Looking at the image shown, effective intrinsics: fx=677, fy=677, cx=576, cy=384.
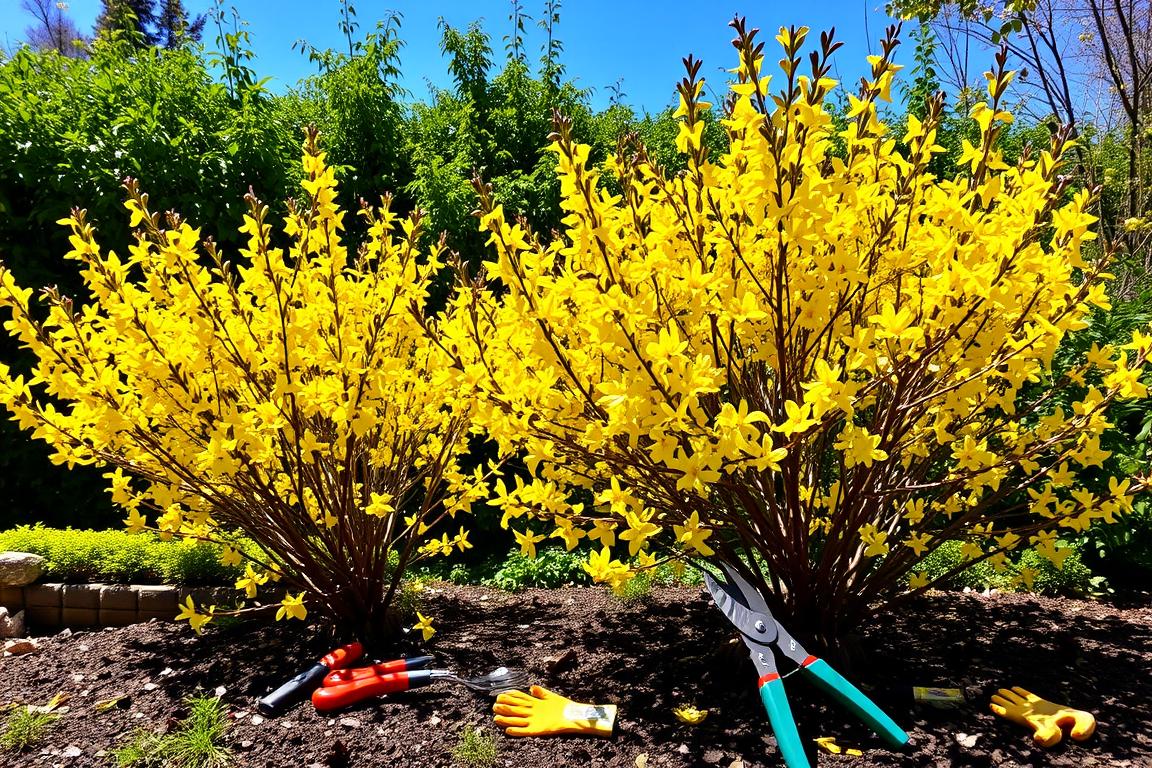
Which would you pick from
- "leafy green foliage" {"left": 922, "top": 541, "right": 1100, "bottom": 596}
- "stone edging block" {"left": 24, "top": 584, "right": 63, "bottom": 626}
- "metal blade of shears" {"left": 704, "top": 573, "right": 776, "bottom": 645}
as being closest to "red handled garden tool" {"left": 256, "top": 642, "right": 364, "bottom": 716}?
"metal blade of shears" {"left": 704, "top": 573, "right": 776, "bottom": 645}

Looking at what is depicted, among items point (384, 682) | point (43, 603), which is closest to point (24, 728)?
point (384, 682)

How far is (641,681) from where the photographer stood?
2.42m

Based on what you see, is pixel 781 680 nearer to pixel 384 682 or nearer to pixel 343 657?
pixel 384 682

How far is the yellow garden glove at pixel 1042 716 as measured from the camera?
1914 millimetres

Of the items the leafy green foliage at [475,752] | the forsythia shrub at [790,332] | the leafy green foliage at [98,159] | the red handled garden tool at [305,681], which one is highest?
the leafy green foliage at [98,159]

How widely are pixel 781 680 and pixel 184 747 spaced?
5.94 ft

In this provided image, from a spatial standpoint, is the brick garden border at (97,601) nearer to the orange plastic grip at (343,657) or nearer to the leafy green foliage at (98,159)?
the leafy green foliage at (98,159)

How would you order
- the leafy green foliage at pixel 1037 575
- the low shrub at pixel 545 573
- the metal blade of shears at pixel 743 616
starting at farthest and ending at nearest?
the low shrub at pixel 545 573, the leafy green foliage at pixel 1037 575, the metal blade of shears at pixel 743 616

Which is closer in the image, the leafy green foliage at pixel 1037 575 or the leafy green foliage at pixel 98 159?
the leafy green foliage at pixel 1037 575

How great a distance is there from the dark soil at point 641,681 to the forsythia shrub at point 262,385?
0.41 metres

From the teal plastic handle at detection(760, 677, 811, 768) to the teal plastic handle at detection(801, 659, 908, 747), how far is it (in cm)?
11

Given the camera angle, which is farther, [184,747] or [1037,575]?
[1037,575]

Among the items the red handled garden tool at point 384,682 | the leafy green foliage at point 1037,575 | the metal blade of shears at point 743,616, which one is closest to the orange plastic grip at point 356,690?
the red handled garden tool at point 384,682

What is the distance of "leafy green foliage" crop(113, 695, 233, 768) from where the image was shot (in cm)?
205
